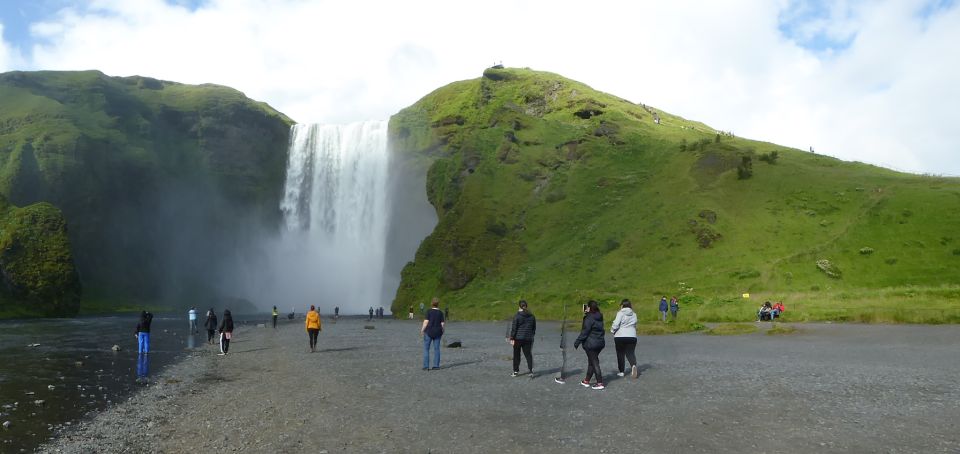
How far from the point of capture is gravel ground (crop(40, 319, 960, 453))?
35.0ft

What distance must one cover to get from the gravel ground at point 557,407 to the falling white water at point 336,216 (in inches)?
3236

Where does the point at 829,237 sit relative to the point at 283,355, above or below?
above

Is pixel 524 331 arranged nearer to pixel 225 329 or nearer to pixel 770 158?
pixel 225 329

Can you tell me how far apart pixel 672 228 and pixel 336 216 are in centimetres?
6692

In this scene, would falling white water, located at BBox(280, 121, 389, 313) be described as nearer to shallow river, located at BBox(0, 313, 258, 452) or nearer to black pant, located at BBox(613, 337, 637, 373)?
shallow river, located at BBox(0, 313, 258, 452)

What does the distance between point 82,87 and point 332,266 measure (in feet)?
223

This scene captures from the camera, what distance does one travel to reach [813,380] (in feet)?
53.7

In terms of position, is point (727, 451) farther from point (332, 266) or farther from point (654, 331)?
point (332, 266)

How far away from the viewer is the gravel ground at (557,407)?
1067 cm

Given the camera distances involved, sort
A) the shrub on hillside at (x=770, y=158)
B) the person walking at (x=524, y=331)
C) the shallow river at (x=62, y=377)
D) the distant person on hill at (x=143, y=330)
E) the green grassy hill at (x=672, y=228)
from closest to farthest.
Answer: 1. the shallow river at (x=62, y=377)
2. the person walking at (x=524, y=331)
3. the distant person on hill at (x=143, y=330)
4. the green grassy hill at (x=672, y=228)
5. the shrub on hillside at (x=770, y=158)

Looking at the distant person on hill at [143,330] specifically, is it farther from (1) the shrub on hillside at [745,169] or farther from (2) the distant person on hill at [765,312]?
(1) the shrub on hillside at [745,169]

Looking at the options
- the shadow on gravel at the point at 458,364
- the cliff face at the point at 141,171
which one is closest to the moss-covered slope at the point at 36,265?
the cliff face at the point at 141,171

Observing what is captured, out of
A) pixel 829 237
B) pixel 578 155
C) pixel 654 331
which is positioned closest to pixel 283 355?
pixel 654 331

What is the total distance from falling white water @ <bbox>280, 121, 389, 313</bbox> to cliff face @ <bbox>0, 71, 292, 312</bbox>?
11778 mm
